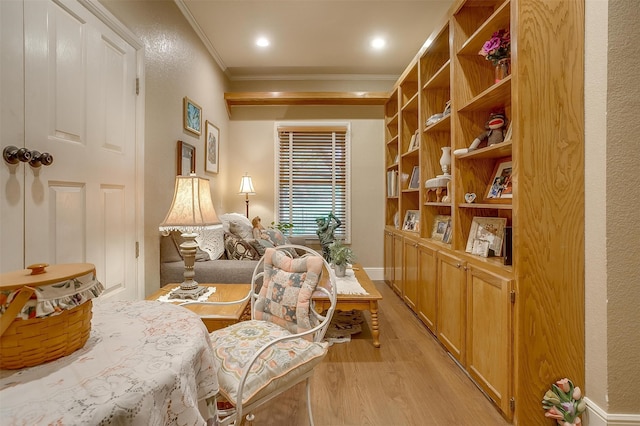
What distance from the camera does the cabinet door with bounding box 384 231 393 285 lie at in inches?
158

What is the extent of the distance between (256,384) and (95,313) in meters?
0.64

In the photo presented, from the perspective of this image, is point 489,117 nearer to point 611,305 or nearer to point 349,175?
point 611,305

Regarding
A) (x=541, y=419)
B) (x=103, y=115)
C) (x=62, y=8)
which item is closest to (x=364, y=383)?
(x=541, y=419)

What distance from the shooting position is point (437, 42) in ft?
8.87

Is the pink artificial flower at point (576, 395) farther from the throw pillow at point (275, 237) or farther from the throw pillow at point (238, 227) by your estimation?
the throw pillow at point (238, 227)

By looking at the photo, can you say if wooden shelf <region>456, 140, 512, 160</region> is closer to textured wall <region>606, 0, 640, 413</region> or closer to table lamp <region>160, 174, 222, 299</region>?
textured wall <region>606, 0, 640, 413</region>

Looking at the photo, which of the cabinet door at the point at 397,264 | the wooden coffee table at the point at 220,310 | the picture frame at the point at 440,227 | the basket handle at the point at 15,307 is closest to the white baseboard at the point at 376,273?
the cabinet door at the point at 397,264

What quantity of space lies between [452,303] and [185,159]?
8.80 ft

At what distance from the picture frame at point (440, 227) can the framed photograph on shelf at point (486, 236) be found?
484mm

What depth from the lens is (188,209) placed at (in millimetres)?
1734

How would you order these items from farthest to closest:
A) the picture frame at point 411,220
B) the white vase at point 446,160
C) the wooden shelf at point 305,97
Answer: the wooden shelf at point 305,97
the picture frame at point 411,220
the white vase at point 446,160

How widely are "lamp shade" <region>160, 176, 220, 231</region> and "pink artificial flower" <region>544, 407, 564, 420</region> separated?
6.62 feet

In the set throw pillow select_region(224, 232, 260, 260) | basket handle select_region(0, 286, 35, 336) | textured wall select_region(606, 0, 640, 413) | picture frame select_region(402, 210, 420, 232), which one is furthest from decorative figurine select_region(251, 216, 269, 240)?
textured wall select_region(606, 0, 640, 413)

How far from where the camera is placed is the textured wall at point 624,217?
54.6 inches
